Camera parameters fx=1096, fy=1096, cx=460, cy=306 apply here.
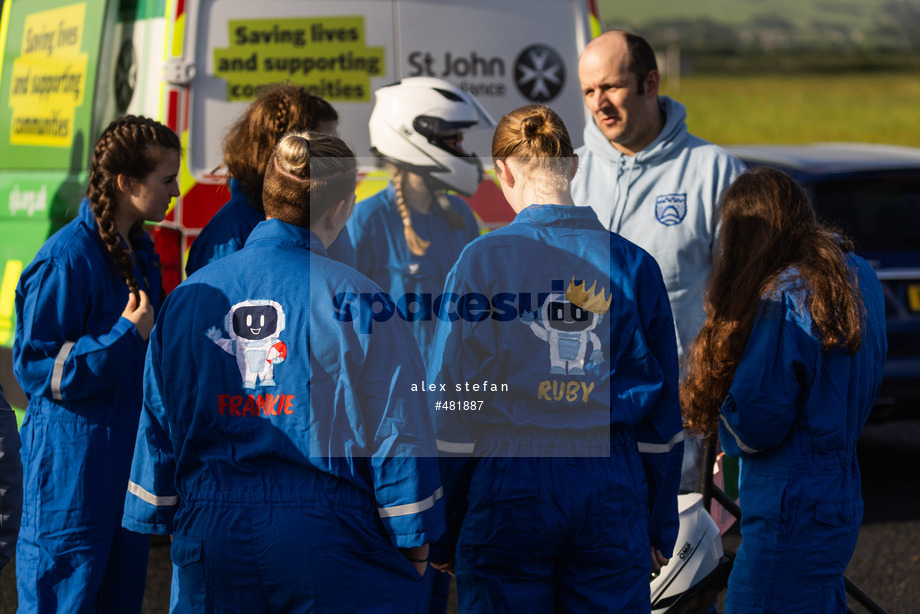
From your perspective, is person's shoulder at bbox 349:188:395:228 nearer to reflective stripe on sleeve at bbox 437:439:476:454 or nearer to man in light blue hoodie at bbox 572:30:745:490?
man in light blue hoodie at bbox 572:30:745:490

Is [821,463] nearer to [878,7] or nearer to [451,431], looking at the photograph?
[451,431]

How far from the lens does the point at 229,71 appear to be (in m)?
4.98

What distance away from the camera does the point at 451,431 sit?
112 inches

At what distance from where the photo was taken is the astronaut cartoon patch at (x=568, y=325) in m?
2.81

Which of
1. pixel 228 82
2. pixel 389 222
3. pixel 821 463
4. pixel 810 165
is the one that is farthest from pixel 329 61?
pixel 810 165

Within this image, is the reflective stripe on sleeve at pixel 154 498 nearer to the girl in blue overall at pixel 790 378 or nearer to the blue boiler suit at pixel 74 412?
the blue boiler suit at pixel 74 412

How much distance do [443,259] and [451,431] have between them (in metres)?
1.42

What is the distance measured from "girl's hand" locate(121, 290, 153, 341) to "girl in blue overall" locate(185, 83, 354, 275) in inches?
9.0

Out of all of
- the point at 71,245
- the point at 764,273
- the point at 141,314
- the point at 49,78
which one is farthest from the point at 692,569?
the point at 49,78

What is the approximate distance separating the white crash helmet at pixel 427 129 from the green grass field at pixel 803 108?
35176 millimetres

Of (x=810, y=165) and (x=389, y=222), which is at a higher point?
(x=810, y=165)

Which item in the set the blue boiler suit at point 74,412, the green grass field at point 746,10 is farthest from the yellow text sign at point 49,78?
the green grass field at point 746,10

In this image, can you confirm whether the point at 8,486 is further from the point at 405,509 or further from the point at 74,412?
the point at 74,412

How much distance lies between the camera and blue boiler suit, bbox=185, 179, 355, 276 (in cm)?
354
